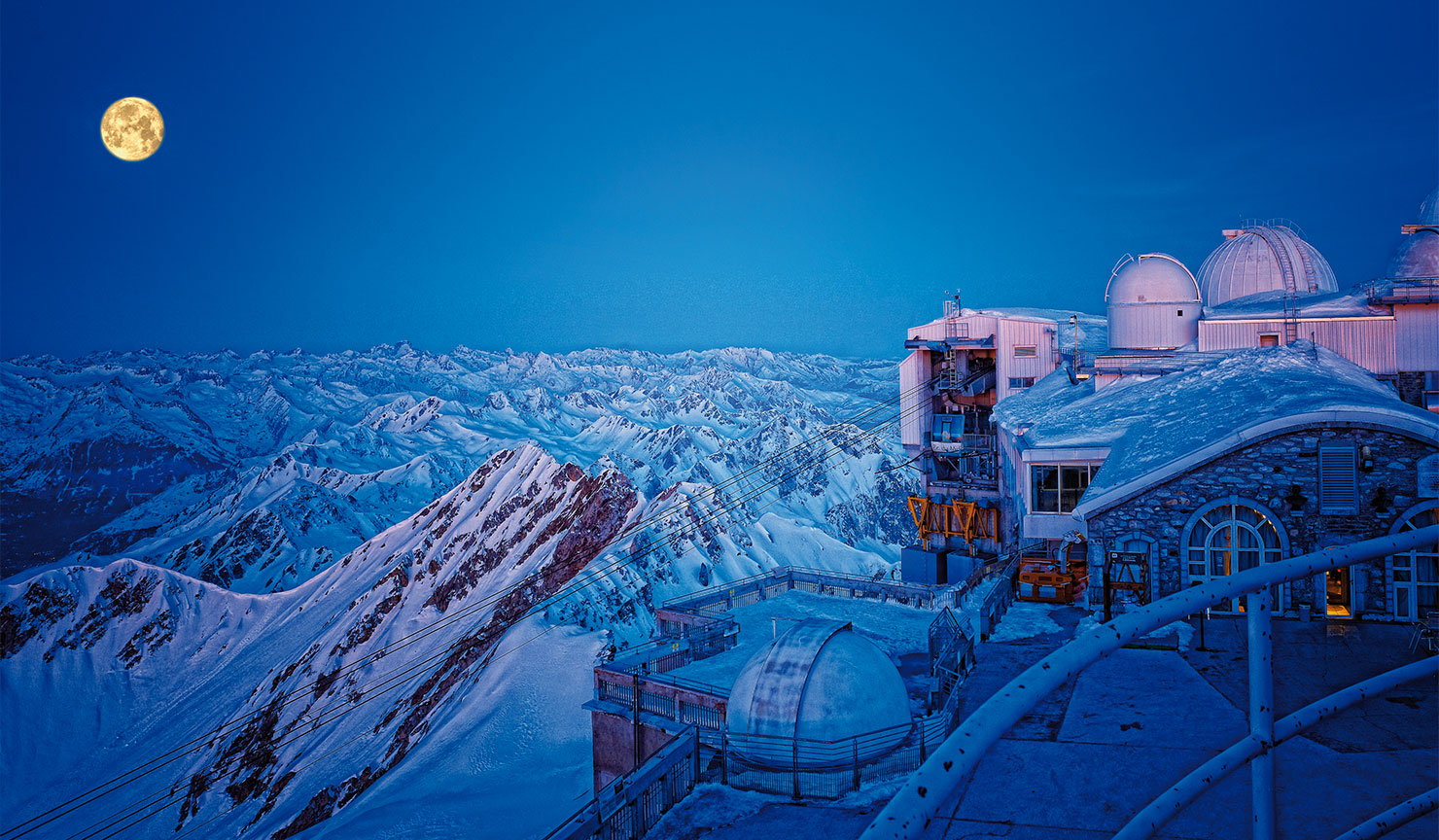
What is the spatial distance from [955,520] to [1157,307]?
13.5 metres

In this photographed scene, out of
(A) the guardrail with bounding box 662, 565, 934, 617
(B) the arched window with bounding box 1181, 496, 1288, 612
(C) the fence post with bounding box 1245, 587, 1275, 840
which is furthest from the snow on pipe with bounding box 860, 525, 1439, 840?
(A) the guardrail with bounding box 662, 565, 934, 617

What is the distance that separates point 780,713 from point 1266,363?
17.4 m

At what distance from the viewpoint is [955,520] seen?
40500 mm

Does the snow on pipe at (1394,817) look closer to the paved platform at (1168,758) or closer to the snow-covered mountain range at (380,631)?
the paved platform at (1168,758)

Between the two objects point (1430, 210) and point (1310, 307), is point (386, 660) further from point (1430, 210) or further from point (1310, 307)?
point (1430, 210)

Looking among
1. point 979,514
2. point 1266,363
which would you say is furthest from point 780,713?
point 979,514

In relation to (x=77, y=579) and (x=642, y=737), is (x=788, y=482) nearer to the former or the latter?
(x=77, y=579)

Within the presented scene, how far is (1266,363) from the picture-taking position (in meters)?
23.8

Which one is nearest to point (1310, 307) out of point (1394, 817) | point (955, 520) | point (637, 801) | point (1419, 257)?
point (1419, 257)

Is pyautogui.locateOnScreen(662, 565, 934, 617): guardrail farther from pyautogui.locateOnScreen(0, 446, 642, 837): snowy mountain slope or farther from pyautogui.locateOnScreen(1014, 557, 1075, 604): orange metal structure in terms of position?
pyautogui.locateOnScreen(0, 446, 642, 837): snowy mountain slope

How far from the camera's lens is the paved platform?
902cm

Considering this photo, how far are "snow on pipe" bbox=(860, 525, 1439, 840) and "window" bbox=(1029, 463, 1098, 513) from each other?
20.3 meters

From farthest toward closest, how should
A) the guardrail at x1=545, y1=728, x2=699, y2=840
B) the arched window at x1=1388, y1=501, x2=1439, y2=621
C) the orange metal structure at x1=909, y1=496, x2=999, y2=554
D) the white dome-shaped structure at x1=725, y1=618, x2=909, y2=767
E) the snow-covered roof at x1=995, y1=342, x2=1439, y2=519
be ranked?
the orange metal structure at x1=909, y1=496, x2=999, y2=554
the snow-covered roof at x1=995, y1=342, x2=1439, y2=519
the arched window at x1=1388, y1=501, x2=1439, y2=621
the white dome-shaped structure at x1=725, y1=618, x2=909, y2=767
the guardrail at x1=545, y1=728, x2=699, y2=840

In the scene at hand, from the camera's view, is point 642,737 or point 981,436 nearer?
point 642,737
